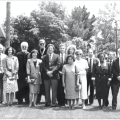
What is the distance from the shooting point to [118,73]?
868 cm

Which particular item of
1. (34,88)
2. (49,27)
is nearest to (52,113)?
(34,88)

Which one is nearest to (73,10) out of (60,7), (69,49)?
(60,7)

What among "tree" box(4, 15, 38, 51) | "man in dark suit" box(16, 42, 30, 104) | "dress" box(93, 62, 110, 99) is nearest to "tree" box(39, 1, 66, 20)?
"tree" box(4, 15, 38, 51)

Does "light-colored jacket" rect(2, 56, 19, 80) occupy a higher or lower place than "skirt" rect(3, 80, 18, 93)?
higher

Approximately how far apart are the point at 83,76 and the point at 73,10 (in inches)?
2470

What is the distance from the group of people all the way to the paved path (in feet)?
1.30

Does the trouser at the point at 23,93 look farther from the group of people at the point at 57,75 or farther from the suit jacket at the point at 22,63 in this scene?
the suit jacket at the point at 22,63

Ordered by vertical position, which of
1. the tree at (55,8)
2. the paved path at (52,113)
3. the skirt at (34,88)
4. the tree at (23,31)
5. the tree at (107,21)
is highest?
the tree at (55,8)

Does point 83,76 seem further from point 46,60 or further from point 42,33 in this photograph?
point 42,33

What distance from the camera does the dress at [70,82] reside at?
8.73 metres

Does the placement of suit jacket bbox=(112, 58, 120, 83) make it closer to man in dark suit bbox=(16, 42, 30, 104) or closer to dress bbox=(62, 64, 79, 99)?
dress bbox=(62, 64, 79, 99)

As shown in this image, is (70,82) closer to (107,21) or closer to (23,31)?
(23,31)

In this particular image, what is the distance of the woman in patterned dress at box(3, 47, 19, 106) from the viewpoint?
29.5 ft

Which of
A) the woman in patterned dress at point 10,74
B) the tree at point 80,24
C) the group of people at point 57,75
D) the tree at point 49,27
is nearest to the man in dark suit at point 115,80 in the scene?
the group of people at point 57,75
